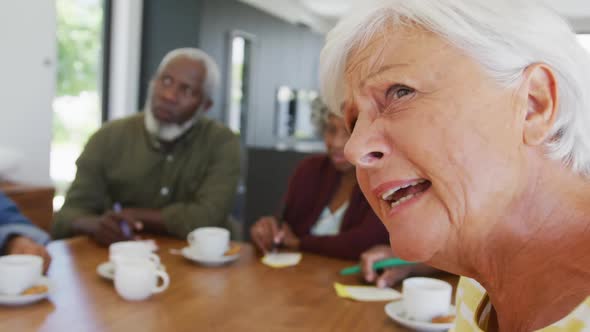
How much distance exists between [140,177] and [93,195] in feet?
0.67

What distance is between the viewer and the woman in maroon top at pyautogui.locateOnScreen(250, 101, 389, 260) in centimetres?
185

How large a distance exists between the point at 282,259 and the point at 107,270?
20.1 inches

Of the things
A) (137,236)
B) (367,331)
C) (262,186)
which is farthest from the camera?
(262,186)

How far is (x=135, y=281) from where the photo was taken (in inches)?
51.3

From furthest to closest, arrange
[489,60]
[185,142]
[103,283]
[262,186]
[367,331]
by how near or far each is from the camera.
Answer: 1. [262,186]
2. [185,142]
3. [103,283]
4. [367,331]
5. [489,60]

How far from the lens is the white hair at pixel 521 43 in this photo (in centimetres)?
61

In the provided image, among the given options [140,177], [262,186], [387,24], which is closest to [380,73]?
[387,24]

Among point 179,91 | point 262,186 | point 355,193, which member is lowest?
point 262,186

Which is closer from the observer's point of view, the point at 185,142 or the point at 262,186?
the point at 185,142

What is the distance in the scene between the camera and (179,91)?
105 inches

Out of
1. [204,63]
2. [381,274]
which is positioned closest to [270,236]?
[381,274]

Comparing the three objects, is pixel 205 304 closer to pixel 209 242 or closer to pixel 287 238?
pixel 209 242

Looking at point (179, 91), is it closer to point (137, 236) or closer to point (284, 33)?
point (137, 236)

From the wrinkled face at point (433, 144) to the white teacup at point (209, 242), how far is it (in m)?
1.03
